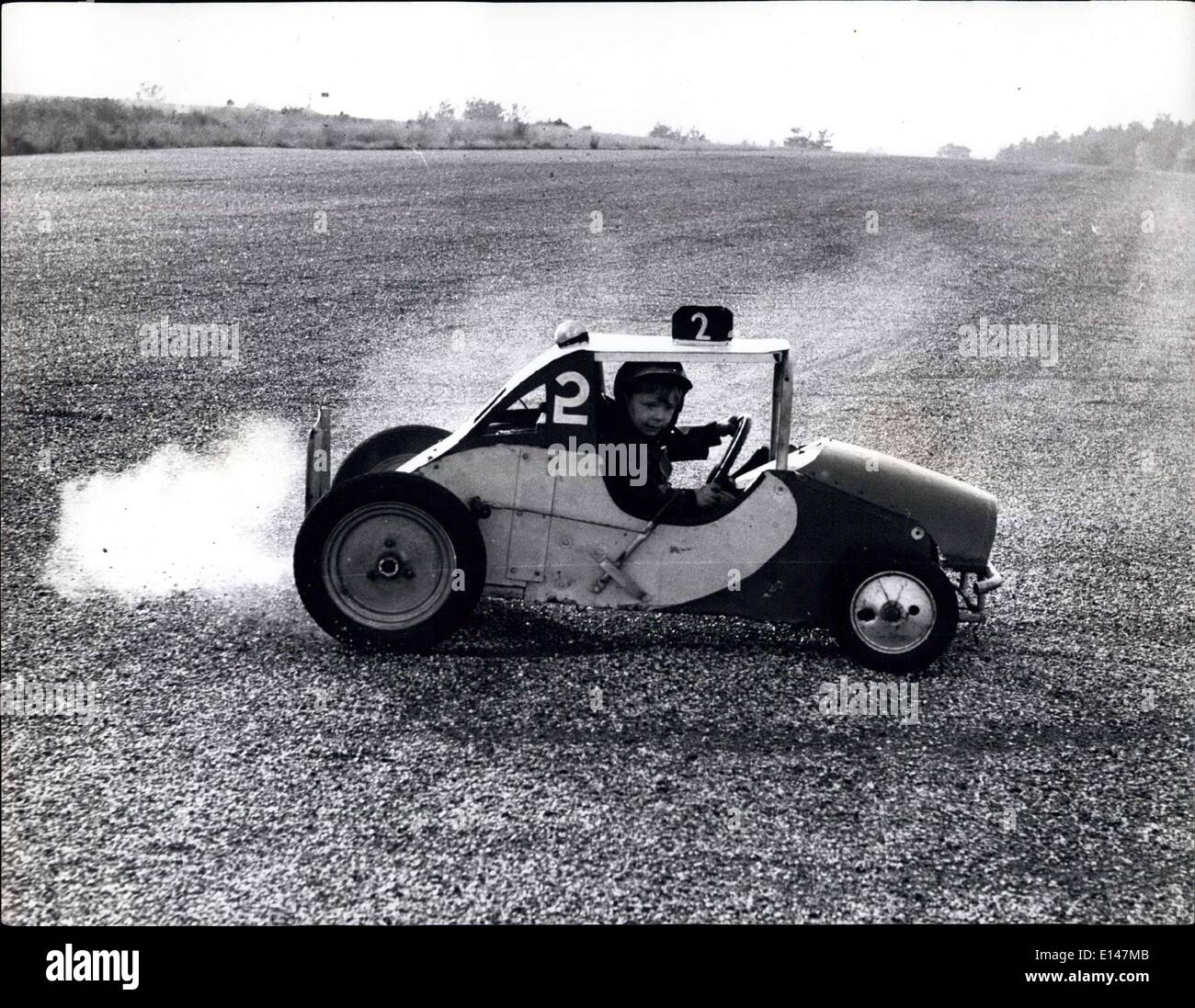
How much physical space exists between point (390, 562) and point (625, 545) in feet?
4.02

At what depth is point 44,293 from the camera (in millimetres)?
15609

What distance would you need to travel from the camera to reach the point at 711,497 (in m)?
6.29

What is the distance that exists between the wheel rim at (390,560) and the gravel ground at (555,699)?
37cm

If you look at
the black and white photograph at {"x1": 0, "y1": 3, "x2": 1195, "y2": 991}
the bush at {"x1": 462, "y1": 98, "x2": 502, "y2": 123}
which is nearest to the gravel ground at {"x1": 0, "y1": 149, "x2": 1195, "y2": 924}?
the black and white photograph at {"x1": 0, "y1": 3, "x2": 1195, "y2": 991}

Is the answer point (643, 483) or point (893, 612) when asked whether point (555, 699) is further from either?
point (893, 612)

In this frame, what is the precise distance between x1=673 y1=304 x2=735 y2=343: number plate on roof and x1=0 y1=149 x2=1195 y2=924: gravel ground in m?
1.73

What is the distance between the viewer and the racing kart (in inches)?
239

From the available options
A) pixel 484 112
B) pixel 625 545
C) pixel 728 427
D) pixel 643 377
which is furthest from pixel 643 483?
pixel 484 112

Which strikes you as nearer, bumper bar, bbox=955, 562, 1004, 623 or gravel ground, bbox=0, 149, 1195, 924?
gravel ground, bbox=0, 149, 1195, 924

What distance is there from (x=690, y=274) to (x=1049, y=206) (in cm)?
1140

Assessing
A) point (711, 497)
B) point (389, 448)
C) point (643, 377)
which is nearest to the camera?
point (643, 377)

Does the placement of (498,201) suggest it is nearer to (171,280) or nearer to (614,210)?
(614,210)

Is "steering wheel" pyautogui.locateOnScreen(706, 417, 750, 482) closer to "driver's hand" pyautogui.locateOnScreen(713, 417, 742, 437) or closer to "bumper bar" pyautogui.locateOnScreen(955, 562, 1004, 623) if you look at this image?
"driver's hand" pyautogui.locateOnScreen(713, 417, 742, 437)

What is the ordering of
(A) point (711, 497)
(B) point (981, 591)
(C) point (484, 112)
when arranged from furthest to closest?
1. (C) point (484, 112)
2. (B) point (981, 591)
3. (A) point (711, 497)
